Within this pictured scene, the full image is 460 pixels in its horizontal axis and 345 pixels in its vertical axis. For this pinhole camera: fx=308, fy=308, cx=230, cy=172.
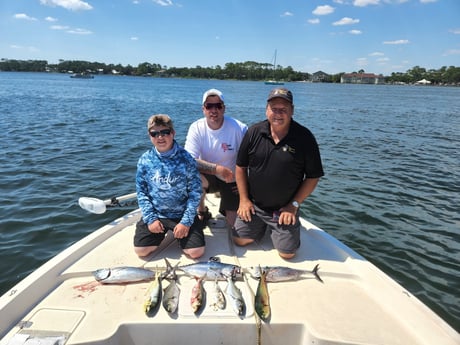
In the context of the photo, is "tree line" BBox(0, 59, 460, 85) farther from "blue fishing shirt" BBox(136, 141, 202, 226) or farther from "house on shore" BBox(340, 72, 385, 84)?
"blue fishing shirt" BBox(136, 141, 202, 226)

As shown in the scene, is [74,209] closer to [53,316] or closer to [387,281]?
[53,316]

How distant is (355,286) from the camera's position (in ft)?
10.8

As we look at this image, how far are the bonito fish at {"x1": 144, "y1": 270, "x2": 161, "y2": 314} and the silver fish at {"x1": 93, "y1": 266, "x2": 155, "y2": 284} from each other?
169mm

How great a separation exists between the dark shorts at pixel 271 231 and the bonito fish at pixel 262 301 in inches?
31.0

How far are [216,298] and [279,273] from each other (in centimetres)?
79

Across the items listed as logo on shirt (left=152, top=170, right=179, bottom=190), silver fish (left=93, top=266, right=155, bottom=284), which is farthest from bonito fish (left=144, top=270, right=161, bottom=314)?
logo on shirt (left=152, top=170, right=179, bottom=190)

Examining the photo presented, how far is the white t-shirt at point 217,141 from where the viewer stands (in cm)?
446

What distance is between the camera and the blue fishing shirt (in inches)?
151

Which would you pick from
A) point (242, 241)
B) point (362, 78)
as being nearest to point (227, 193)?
point (242, 241)

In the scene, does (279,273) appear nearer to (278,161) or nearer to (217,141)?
(278,161)

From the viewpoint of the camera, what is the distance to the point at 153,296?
285 cm

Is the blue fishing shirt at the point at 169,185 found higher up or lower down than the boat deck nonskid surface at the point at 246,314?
higher up

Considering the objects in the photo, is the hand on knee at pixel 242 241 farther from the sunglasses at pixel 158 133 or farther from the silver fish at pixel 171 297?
the sunglasses at pixel 158 133

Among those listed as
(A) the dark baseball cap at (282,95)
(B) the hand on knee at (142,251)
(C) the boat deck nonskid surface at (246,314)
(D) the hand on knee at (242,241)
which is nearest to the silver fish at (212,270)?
(C) the boat deck nonskid surface at (246,314)
